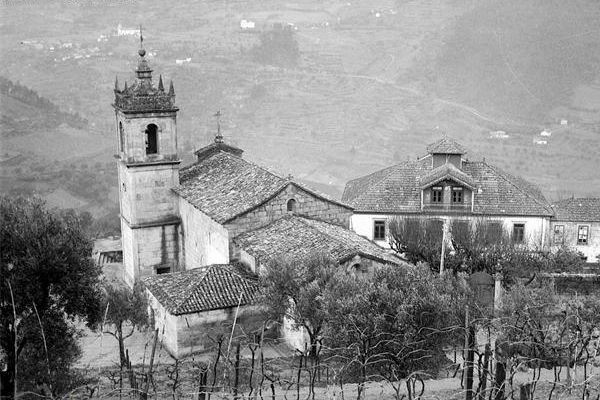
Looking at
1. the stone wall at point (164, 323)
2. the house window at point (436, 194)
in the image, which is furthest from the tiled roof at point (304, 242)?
the house window at point (436, 194)

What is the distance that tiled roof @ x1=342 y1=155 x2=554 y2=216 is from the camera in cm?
4750

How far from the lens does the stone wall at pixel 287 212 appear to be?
1393 inches

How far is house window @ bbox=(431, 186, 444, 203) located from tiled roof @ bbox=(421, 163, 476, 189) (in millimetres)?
503

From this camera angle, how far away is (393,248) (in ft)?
143

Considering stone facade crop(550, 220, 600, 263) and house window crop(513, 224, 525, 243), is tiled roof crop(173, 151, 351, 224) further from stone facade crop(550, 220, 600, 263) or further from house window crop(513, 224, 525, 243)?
stone facade crop(550, 220, 600, 263)

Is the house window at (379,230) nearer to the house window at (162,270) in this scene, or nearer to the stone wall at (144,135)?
the house window at (162,270)

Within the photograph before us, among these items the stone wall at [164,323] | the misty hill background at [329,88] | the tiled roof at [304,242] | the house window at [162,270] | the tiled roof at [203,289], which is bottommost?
the stone wall at [164,323]

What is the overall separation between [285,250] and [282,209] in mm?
3606

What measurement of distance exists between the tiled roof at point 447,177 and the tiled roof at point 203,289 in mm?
17614

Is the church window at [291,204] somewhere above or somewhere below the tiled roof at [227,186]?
below

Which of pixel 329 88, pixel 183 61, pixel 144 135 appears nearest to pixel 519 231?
pixel 144 135

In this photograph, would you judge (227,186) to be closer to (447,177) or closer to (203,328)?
(203,328)

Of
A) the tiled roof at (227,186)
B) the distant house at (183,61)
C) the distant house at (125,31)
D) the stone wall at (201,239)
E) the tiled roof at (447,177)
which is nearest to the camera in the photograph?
the tiled roof at (227,186)

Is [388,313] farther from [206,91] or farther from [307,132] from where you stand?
[206,91]
